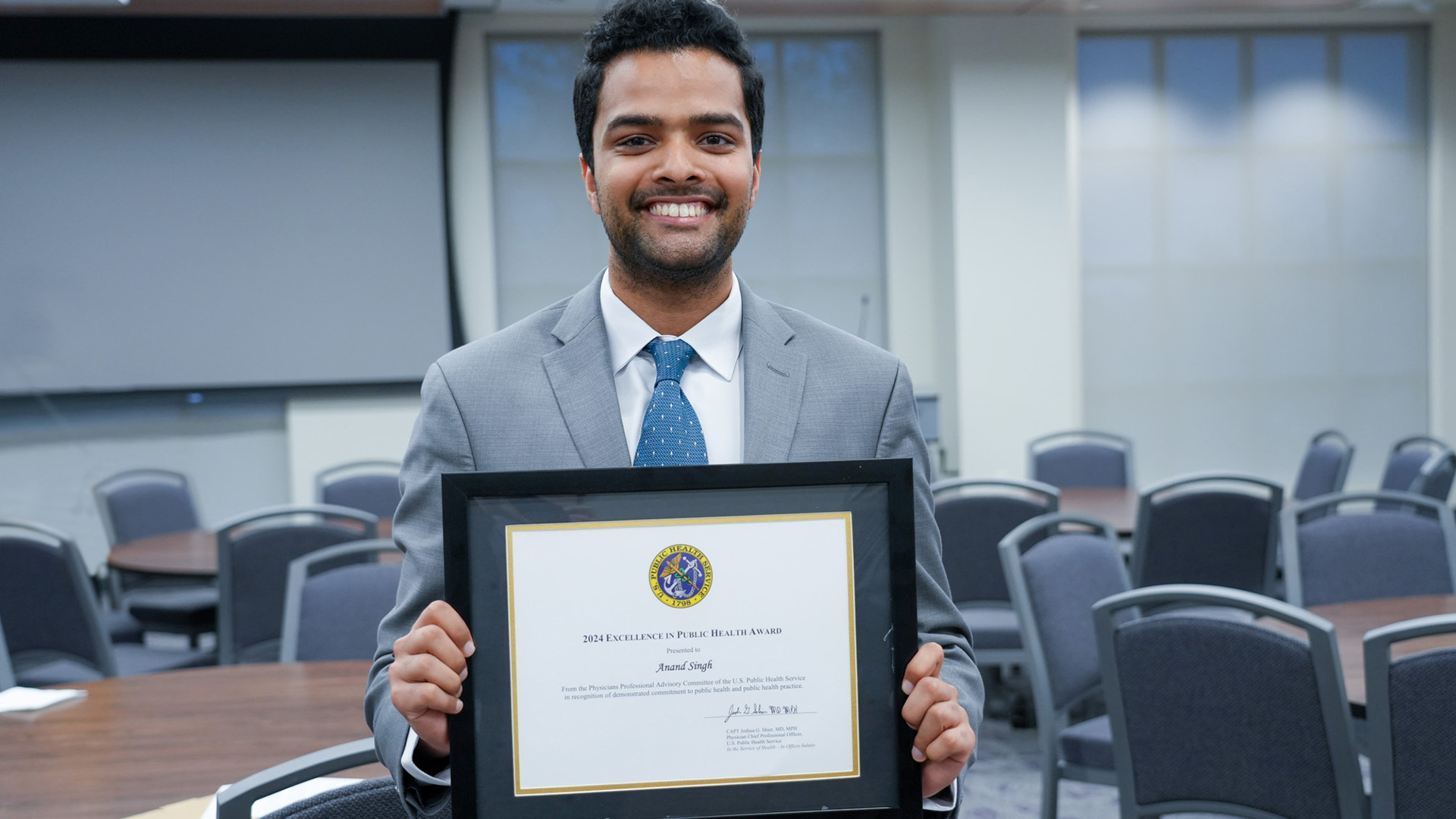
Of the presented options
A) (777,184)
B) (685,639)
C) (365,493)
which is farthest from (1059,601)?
(777,184)

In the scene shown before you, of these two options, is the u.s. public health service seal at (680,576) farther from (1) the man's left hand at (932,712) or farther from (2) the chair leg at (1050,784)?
(2) the chair leg at (1050,784)

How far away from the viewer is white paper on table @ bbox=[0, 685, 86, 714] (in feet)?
7.70

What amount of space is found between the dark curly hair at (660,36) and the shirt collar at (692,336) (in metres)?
0.18

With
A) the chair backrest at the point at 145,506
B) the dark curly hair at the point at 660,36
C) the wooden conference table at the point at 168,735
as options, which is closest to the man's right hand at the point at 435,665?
the dark curly hair at the point at 660,36

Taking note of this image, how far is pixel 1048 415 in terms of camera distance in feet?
24.4

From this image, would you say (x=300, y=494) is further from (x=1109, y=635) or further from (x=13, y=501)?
(x=1109, y=635)

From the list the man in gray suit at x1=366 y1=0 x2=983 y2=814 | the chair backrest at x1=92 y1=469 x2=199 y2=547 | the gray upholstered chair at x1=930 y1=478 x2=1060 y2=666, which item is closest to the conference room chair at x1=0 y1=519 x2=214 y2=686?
the chair backrest at x1=92 y1=469 x2=199 y2=547

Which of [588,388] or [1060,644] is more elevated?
[588,388]

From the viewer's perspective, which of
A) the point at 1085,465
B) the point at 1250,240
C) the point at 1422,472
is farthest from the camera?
the point at 1250,240

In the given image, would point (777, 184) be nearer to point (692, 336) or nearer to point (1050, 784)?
point (1050, 784)

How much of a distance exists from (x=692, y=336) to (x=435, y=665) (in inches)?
19.7

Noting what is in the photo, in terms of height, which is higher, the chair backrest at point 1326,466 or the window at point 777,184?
the window at point 777,184

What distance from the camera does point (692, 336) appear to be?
1385mm

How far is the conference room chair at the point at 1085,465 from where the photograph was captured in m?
5.86
